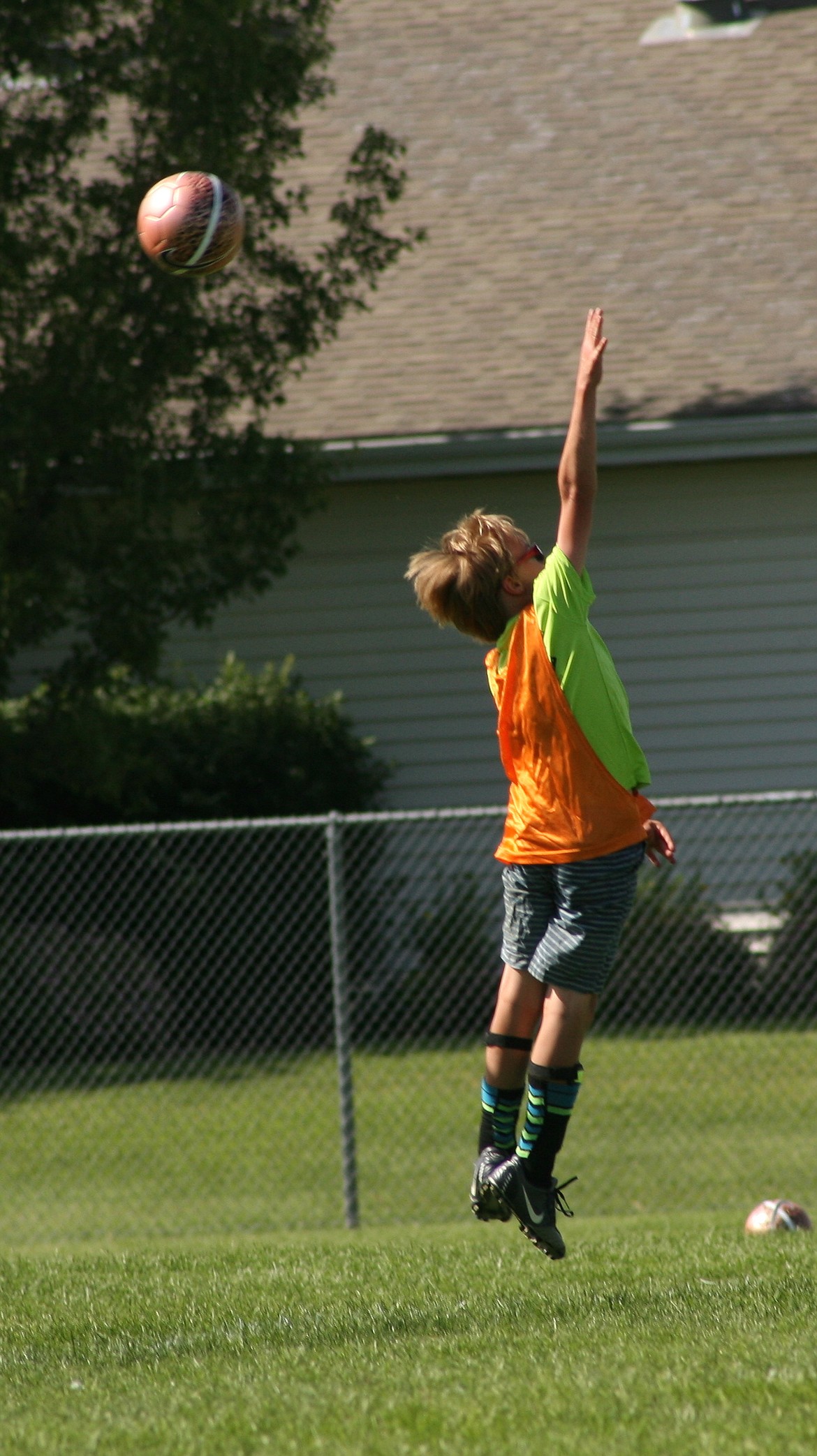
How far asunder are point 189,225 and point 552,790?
300 centimetres

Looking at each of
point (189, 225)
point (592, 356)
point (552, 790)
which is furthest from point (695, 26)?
point (552, 790)

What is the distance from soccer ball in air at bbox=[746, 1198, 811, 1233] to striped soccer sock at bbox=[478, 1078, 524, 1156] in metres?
2.44

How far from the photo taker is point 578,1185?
9.28 metres

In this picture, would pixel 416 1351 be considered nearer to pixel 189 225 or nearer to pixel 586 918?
pixel 586 918

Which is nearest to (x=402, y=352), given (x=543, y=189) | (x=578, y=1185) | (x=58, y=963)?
(x=543, y=189)

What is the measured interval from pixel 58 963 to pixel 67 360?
3.97 metres

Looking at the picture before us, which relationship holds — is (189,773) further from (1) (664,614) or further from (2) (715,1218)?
(2) (715,1218)

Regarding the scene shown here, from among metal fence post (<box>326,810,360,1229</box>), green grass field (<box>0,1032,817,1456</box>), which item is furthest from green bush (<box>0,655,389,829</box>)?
metal fence post (<box>326,810,360,1229</box>)

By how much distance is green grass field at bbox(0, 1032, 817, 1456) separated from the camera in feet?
12.5

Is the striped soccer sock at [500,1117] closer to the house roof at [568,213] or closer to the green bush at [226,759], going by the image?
the green bush at [226,759]

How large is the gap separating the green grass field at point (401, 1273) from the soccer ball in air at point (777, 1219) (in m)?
0.25

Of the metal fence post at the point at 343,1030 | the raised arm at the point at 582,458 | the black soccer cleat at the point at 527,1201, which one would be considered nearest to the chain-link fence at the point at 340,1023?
the metal fence post at the point at 343,1030

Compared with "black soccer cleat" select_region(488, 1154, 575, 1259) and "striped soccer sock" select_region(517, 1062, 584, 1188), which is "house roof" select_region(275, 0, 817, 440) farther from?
"black soccer cleat" select_region(488, 1154, 575, 1259)

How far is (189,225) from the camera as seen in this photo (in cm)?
651
